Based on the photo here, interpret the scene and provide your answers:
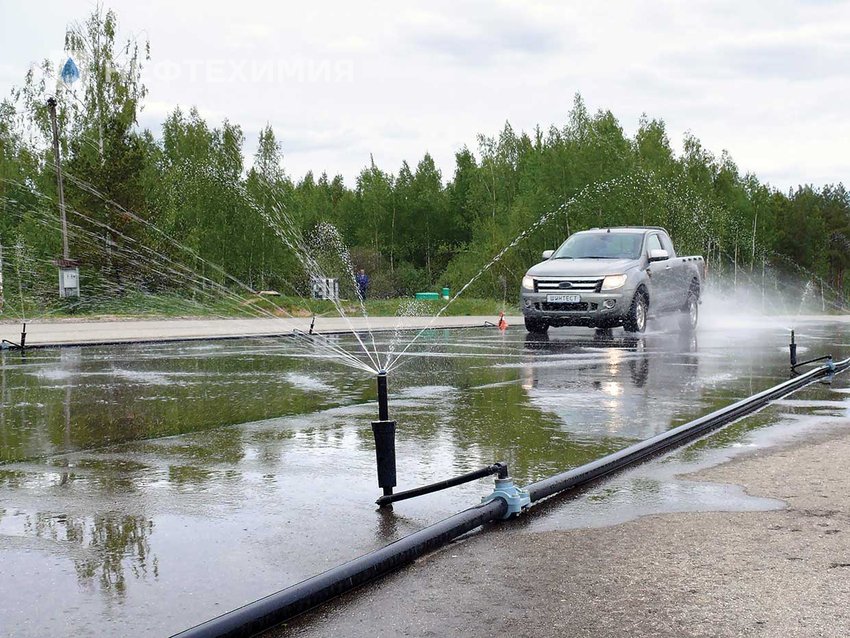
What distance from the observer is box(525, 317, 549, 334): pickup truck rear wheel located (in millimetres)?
19953

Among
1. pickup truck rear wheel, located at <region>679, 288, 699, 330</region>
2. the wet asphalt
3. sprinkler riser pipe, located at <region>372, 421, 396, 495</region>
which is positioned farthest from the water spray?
pickup truck rear wheel, located at <region>679, 288, 699, 330</region>

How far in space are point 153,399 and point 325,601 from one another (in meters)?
6.68

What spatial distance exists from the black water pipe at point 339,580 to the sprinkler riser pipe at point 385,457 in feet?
2.01

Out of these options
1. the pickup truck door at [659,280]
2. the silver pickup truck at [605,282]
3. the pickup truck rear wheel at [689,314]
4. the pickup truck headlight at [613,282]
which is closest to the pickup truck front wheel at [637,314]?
the silver pickup truck at [605,282]

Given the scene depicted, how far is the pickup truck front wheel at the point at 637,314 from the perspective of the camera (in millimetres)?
18906

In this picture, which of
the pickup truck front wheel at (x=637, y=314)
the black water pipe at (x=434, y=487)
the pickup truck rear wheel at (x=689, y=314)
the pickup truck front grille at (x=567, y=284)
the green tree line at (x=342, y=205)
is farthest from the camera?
the green tree line at (x=342, y=205)

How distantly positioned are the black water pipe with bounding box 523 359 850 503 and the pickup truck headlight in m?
7.64

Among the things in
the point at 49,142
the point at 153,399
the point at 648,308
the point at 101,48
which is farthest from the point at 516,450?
the point at 49,142

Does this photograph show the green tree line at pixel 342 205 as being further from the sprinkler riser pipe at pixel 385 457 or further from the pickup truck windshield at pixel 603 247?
the sprinkler riser pipe at pixel 385 457

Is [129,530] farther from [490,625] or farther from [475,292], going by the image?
[475,292]

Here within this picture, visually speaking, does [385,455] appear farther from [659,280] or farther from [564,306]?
[659,280]

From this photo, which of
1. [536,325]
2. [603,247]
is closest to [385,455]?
[536,325]

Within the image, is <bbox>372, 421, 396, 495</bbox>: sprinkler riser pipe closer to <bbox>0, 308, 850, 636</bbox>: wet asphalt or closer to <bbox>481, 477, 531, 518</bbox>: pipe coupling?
<bbox>0, 308, 850, 636</bbox>: wet asphalt

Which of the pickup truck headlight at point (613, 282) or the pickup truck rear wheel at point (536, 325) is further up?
the pickup truck headlight at point (613, 282)
